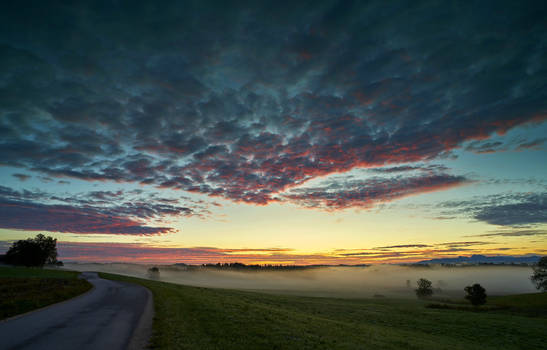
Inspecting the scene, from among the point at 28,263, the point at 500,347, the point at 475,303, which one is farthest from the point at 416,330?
the point at 28,263

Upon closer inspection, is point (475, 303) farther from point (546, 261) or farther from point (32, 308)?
point (32, 308)

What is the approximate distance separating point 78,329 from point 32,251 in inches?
5089

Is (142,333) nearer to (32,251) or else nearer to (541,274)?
(541,274)

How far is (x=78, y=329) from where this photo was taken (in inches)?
653

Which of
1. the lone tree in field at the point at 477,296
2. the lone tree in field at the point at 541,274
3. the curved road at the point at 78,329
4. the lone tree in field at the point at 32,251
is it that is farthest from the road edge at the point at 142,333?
the lone tree in field at the point at 32,251

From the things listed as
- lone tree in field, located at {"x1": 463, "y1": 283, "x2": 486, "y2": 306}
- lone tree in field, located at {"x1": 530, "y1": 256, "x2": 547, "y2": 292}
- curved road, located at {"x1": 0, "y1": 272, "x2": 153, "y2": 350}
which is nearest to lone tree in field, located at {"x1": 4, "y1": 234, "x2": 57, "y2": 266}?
curved road, located at {"x1": 0, "y1": 272, "x2": 153, "y2": 350}

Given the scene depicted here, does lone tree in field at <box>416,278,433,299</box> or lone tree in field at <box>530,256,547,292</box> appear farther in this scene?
lone tree in field at <box>416,278,433,299</box>

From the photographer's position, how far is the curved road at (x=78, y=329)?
1357 cm

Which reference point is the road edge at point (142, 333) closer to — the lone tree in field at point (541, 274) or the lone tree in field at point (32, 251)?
the lone tree in field at point (541, 274)

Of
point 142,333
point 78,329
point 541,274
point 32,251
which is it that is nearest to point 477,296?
point 541,274

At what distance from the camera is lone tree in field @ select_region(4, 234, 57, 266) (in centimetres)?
10900

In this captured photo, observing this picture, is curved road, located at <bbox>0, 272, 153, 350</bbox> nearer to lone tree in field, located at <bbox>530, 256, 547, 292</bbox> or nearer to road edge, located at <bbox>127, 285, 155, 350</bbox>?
road edge, located at <bbox>127, 285, 155, 350</bbox>

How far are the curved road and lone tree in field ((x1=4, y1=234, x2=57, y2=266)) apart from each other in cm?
11832

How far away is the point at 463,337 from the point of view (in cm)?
3147
